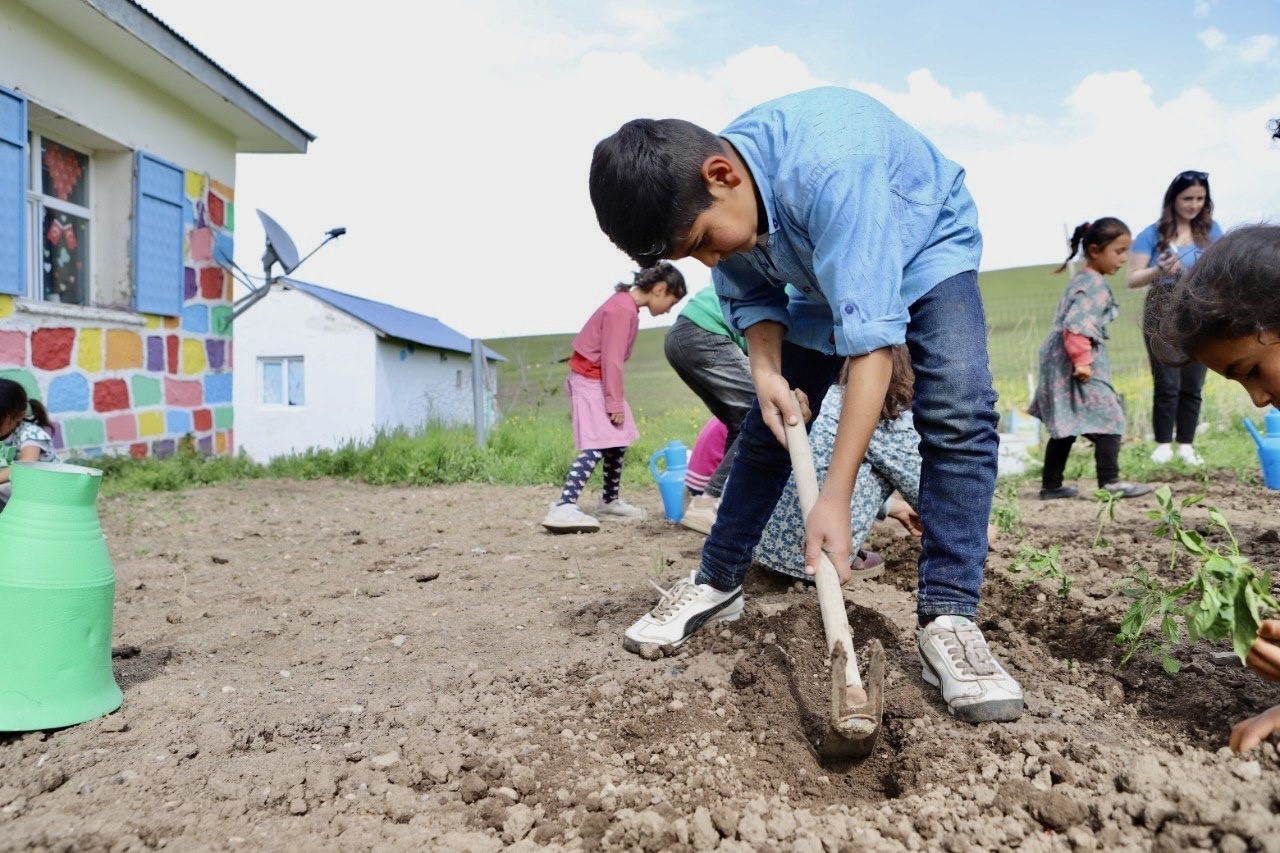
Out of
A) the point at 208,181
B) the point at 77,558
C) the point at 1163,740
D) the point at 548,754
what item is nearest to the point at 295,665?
the point at 77,558

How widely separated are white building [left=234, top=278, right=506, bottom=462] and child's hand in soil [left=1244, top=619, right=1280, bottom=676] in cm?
1365

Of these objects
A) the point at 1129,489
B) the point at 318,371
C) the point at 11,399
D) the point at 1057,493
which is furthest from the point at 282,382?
the point at 1129,489

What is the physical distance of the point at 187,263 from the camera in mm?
7512

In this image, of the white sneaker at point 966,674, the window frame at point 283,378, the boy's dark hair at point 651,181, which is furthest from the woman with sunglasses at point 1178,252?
the window frame at point 283,378

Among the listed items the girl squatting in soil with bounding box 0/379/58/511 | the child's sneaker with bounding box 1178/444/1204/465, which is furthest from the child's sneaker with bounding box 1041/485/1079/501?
the girl squatting in soil with bounding box 0/379/58/511

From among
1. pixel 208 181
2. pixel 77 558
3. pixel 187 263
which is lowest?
pixel 77 558

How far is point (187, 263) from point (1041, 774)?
768cm

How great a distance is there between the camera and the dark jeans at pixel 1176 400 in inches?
214

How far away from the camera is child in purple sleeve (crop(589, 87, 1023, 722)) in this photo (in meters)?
1.72

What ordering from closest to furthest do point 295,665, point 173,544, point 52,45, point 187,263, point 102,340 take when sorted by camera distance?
point 295,665 < point 173,544 < point 52,45 < point 102,340 < point 187,263

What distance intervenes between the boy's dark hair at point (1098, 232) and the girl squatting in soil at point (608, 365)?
7.25 ft

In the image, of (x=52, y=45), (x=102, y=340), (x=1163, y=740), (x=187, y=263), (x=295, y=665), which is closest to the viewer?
(x=1163, y=740)

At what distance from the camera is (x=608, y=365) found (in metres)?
4.81

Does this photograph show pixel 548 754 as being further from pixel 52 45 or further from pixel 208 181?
pixel 208 181
